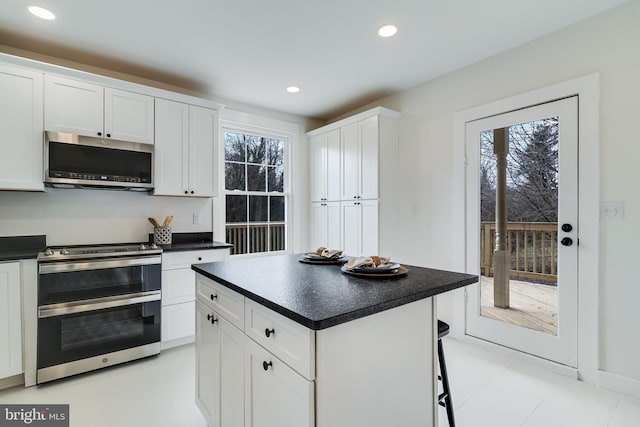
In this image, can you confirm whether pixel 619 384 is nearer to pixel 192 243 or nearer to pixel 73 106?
pixel 192 243

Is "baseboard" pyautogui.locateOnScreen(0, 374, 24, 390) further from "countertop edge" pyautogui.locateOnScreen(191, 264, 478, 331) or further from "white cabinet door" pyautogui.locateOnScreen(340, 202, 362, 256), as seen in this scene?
"white cabinet door" pyautogui.locateOnScreen(340, 202, 362, 256)

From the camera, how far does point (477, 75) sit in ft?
9.52

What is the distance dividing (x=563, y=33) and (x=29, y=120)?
4194 millimetres

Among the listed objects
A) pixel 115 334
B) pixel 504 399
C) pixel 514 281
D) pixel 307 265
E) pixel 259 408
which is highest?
pixel 307 265

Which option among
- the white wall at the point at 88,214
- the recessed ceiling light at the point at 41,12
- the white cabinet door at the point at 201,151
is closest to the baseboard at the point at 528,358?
the white cabinet door at the point at 201,151

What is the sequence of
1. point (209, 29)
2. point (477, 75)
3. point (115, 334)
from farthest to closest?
point (477, 75), point (115, 334), point (209, 29)

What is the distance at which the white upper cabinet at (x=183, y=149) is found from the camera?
9.95 feet

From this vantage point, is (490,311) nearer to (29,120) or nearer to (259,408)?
(259,408)

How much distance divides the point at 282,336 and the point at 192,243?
2569 mm

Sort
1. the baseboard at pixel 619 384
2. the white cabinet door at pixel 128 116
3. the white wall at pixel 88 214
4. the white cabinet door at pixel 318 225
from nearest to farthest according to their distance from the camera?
the baseboard at pixel 619 384, the white wall at pixel 88 214, the white cabinet door at pixel 128 116, the white cabinet door at pixel 318 225

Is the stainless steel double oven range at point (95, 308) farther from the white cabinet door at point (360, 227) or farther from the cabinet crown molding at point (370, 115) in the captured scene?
the cabinet crown molding at point (370, 115)

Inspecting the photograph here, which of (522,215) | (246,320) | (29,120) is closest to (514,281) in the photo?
(522,215)

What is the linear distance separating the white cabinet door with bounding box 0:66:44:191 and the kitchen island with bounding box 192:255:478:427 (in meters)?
1.93

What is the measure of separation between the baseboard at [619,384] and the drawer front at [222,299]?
2548 mm
